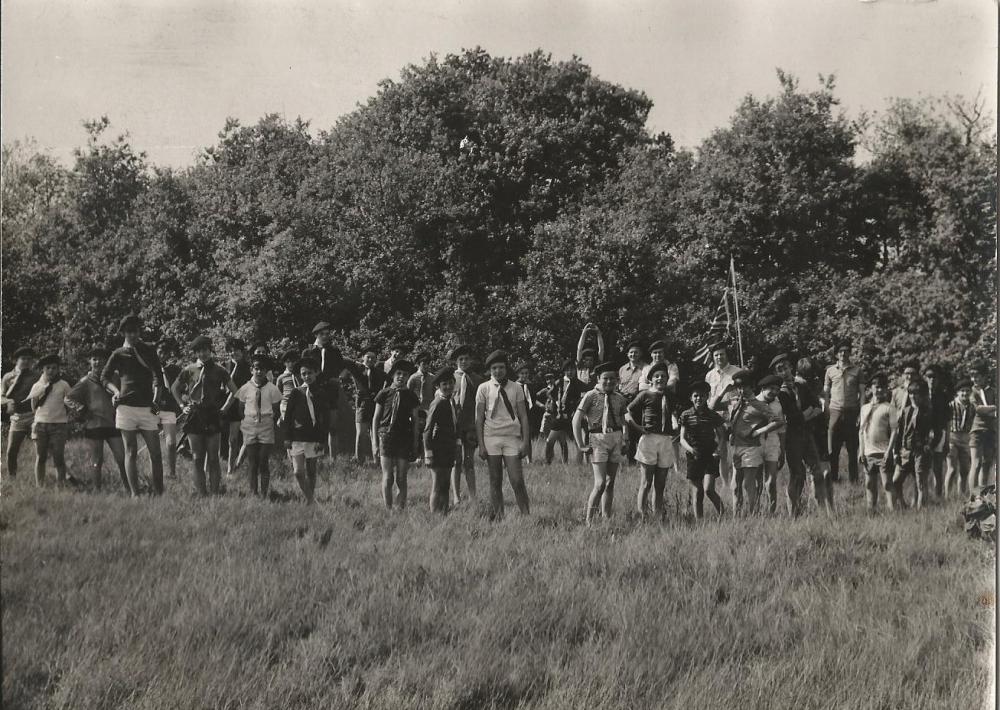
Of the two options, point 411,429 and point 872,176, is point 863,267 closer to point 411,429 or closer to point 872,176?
point 872,176

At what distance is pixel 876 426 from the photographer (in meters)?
6.29

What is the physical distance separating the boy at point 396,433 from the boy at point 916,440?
4017 mm

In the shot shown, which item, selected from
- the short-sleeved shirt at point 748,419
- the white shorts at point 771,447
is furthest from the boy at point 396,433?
the white shorts at point 771,447

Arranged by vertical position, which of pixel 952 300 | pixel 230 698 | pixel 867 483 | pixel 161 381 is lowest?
pixel 230 698

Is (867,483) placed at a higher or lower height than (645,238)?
lower

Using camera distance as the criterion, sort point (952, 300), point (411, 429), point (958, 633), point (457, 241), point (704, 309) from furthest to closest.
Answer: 1. point (411, 429)
2. point (704, 309)
3. point (457, 241)
4. point (952, 300)
5. point (958, 633)

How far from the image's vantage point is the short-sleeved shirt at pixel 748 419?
682 centimetres

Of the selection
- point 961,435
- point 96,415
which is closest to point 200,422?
point 96,415

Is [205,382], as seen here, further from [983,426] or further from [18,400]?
[983,426]

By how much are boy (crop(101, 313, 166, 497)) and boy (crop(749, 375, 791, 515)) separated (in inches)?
195

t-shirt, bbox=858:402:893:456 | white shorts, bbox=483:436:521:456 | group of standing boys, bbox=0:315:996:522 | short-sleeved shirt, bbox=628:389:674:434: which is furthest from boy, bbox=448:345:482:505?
t-shirt, bbox=858:402:893:456

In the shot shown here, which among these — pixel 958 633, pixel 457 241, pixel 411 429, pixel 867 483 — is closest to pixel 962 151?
pixel 867 483

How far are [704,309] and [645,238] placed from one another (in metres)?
0.74

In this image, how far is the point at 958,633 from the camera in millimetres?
4859
